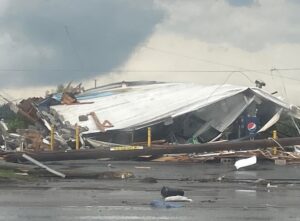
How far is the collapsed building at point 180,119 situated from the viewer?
3709 cm

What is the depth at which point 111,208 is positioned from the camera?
40.2 ft

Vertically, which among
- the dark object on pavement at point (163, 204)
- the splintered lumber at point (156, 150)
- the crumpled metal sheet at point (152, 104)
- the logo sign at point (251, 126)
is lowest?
the dark object on pavement at point (163, 204)

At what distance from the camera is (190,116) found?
38281mm

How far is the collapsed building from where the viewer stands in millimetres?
37094

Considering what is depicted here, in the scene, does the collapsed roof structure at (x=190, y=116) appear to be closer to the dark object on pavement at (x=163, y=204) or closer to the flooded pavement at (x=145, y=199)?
the flooded pavement at (x=145, y=199)

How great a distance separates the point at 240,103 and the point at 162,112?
188 inches

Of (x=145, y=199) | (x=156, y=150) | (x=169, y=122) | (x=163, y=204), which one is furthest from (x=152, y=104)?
(x=163, y=204)

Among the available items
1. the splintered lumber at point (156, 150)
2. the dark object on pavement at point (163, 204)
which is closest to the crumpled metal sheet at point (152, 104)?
the splintered lumber at point (156, 150)

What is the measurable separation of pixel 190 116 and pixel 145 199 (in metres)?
24.6

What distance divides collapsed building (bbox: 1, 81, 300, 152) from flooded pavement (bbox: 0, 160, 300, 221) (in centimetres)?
1626

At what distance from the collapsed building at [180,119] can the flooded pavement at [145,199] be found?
640 inches

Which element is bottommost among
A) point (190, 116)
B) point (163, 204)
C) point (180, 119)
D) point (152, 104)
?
point (163, 204)

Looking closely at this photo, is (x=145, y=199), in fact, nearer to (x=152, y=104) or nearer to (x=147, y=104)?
(x=152, y=104)

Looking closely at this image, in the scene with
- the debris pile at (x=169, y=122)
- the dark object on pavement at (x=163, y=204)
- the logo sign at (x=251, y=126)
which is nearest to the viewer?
the dark object on pavement at (x=163, y=204)
